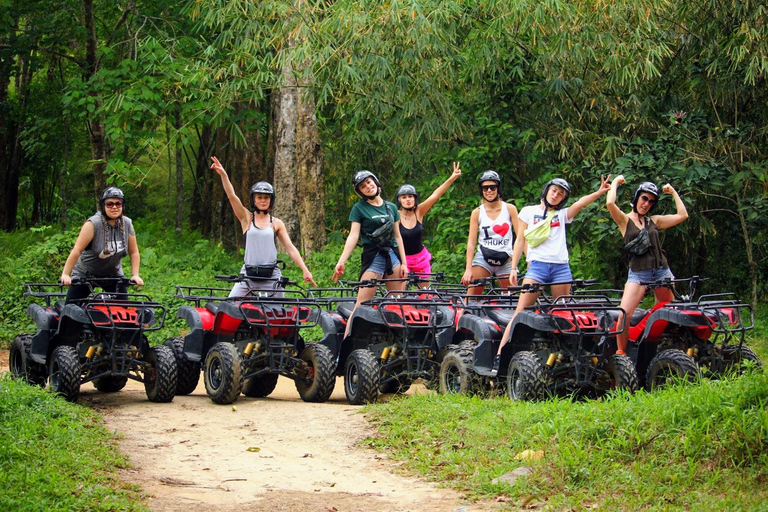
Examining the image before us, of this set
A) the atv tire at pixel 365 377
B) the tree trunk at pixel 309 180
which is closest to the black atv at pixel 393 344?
the atv tire at pixel 365 377

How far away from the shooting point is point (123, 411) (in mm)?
9891

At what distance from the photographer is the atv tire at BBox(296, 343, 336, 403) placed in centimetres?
1035

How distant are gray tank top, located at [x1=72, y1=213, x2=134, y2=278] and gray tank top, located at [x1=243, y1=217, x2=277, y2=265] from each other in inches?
50.2

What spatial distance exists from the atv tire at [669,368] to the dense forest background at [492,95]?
5546 millimetres

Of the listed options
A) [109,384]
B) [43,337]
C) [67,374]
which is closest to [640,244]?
[67,374]

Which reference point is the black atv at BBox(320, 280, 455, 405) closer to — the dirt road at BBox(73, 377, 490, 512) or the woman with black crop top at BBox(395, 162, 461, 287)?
the dirt road at BBox(73, 377, 490, 512)

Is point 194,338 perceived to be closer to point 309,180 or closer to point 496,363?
point 496,363

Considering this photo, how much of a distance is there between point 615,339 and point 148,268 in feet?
40.3

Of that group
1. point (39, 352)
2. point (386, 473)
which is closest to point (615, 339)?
point (386, 473)

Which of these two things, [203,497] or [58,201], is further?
[58,201]

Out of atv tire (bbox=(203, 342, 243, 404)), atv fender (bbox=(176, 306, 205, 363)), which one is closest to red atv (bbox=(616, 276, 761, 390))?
atv tire (bbox=(203, 342, 243, 404))

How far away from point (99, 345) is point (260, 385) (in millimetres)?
1895

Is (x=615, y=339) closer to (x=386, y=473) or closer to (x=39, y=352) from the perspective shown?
(x=386, y=473)

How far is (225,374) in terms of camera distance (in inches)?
395
